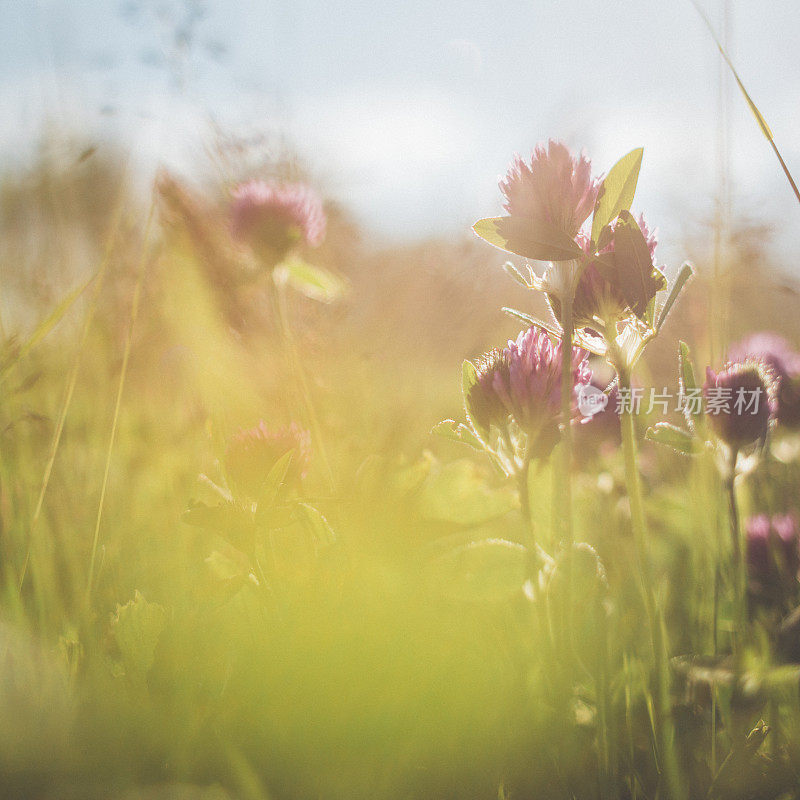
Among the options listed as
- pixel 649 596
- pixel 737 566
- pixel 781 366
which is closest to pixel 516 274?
pixel 649 596

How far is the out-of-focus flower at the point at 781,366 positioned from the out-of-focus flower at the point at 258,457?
0.57 m

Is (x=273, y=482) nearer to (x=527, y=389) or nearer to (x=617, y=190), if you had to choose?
(x=527, y=389)

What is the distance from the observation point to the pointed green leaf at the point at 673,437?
71 cm

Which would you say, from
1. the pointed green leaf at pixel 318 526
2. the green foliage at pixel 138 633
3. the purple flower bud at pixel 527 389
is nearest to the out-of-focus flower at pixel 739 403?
the purple flower bud at pixel 527 389

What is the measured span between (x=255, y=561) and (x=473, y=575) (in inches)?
8.4

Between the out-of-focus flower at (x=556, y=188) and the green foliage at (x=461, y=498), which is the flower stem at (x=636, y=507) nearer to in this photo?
the out-of-focus flower at (x=556, y=188)

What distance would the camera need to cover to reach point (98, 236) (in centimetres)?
132

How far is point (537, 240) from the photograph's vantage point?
19.8 inches

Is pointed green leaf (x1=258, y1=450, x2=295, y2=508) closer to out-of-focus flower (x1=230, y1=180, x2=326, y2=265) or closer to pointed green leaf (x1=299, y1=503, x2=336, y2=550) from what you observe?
pointed green leaf (x1=299, y1=503, x2=336, y2=550)

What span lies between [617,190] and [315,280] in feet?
2.72

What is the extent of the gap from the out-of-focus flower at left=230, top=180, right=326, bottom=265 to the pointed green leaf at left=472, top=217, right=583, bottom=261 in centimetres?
75

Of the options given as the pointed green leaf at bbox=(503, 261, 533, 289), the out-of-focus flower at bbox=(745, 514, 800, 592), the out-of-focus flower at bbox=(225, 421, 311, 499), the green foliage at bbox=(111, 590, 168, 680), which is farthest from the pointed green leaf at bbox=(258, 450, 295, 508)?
the out-of-focus flower at bbox=(745, 514, 800, 592)

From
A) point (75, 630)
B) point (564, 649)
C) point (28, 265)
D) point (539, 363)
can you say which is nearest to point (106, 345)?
point (28, 265)

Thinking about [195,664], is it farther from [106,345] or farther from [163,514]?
[106,345]
